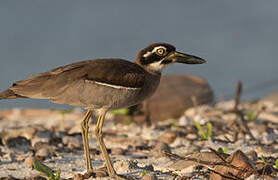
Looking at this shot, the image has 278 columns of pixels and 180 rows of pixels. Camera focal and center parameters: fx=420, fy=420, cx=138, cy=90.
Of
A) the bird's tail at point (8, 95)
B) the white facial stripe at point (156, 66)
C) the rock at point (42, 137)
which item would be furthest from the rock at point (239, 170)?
the rock at point (42, 137)

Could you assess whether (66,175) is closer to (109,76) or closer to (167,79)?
(109,76)

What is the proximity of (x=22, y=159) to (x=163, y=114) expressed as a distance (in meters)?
5.34

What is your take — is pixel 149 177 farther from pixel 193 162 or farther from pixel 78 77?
pixel 78 77

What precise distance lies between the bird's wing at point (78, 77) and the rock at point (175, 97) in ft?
18.1

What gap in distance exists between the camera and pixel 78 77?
4.17 meters

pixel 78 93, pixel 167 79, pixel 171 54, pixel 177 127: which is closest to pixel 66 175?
pixel 78 93

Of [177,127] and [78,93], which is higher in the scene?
[78,93]

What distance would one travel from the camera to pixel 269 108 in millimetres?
11094

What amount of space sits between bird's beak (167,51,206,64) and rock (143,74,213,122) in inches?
191

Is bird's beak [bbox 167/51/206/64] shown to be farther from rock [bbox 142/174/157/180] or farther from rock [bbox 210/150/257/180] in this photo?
rock [bbox 142/174/157/180]

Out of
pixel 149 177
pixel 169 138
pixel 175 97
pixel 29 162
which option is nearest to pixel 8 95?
pixel 29 162

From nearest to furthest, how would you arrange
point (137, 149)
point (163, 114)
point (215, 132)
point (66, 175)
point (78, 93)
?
point (78, 93), point (66, 175), point (137, 149), point (215, 132), point (163, 114)

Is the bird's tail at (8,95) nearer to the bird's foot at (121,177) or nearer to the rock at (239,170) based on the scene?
the bird's foot at (121,177)

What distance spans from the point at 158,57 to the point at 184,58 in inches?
13.0
